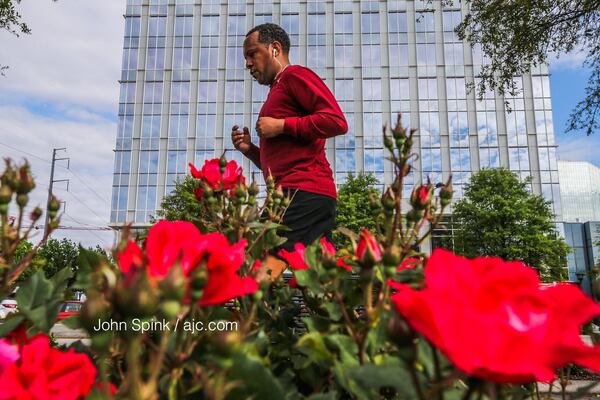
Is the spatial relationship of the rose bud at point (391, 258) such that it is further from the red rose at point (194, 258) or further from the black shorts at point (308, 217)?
the black shorts at point (308, 217)

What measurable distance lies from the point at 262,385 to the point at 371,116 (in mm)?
30232

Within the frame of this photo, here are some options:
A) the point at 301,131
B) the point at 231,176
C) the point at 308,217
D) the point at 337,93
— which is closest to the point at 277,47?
the point at 301,131

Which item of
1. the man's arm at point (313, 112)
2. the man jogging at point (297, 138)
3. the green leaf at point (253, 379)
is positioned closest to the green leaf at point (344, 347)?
the green leaf at point (253, 379)

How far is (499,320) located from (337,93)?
30547 millimetres

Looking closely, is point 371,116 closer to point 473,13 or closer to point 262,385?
point 473,13

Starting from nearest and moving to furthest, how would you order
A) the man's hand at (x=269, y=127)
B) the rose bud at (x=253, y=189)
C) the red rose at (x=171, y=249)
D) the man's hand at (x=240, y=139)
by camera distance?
the red rose at (x=171, y=249) < the rose bud at (x=253, y=189) < the man's hand at (x=269, y=127) < the man's hand at (x=240, y=139)

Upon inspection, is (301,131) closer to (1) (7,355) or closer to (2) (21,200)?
(2) (21,200)

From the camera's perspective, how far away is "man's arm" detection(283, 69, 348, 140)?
1.52 m

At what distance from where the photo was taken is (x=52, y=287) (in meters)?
0.59

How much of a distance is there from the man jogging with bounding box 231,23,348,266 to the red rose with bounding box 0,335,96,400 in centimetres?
103

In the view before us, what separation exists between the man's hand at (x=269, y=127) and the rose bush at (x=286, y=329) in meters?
0.90

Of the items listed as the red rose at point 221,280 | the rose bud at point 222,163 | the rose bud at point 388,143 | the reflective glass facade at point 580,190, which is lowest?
the red rose at point 221,280

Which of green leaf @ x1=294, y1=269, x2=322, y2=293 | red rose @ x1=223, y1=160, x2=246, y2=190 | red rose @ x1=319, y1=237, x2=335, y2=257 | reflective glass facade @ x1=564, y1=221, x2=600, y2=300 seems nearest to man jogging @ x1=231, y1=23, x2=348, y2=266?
red rose @ x1=223, y1=160, x2=246, y2=190

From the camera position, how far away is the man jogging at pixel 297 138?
1525 mm
